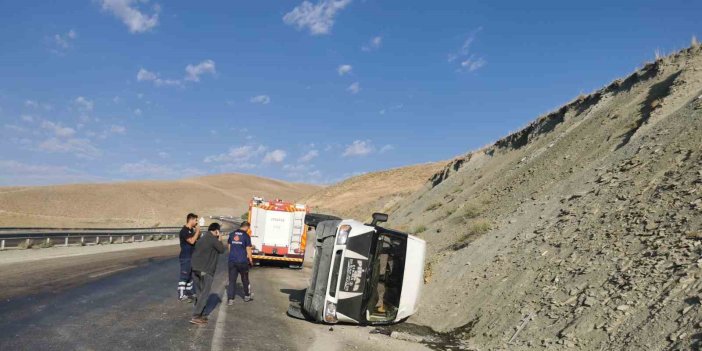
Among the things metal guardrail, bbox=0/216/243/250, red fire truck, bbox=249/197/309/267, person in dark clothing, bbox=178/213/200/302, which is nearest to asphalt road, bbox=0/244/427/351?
person in dark clothing, bbox=178/213/200/302

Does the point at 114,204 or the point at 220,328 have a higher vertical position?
the point at 220,328

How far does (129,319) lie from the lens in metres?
9.12

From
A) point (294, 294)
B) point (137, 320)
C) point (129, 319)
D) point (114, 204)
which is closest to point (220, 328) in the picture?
point (137, 320)

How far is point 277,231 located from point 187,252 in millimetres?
10775

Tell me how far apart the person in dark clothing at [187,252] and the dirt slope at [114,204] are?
52.6 metres

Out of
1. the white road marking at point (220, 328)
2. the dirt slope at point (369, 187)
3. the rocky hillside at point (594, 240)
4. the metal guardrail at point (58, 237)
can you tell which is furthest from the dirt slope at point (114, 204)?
the rocky hillside at point (594, 240)

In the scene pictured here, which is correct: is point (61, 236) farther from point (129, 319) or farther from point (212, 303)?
point (129, 319)

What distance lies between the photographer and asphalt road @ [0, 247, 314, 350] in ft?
24.4

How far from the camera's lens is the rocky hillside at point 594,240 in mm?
7738

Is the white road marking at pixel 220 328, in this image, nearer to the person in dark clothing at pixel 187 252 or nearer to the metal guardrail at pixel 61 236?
the person in dark clothing at pixel 187 252

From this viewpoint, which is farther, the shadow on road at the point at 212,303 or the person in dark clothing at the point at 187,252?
the person in dark clothing at the point at 187,252

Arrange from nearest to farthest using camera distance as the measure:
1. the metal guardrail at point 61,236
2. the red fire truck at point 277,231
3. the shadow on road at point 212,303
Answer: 1. the shadow on road at point 212,303
2. the red fire truck at point 277,231
3. the metal guardrail at point 61,236

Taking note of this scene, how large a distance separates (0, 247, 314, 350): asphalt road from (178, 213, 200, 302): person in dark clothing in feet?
1.38

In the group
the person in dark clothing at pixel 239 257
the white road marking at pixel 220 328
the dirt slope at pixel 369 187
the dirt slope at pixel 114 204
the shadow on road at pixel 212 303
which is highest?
the dirt slope at pixel 369 187
